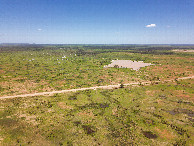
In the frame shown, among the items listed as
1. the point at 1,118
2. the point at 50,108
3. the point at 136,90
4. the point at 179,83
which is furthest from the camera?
the point at 179,83

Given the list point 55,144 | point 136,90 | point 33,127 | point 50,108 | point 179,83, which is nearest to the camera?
point 55,144

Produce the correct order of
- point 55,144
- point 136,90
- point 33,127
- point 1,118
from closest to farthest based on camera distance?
point 55,144, point 33,127, point 1,118, point 136,90

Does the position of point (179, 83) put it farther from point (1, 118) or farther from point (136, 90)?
point (1, 118)

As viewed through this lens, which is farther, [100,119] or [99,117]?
[99,117]

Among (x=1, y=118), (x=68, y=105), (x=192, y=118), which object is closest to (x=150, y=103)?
(x=192, y=118)

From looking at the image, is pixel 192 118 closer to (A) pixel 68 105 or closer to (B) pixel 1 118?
(A) pixel 68 105

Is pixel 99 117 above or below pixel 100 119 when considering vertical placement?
above

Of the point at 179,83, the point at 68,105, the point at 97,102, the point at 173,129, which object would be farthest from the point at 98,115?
the point at 179,83

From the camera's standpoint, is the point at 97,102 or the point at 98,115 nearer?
the point at 98,115

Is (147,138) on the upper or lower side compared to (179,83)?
lower
